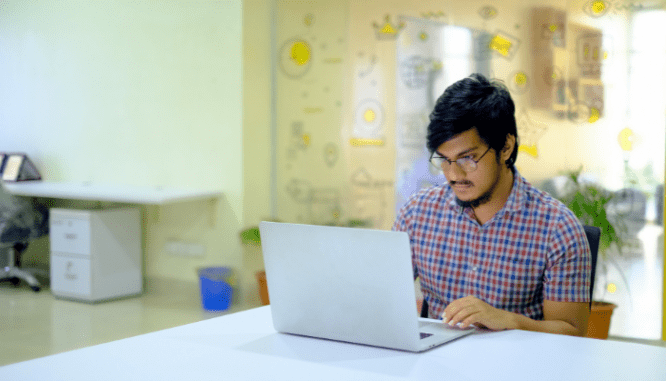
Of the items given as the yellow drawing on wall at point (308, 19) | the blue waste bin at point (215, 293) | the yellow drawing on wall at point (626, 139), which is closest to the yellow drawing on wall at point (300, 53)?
the yellow drawing on wall at point (308, 19)

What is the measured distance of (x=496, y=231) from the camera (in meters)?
1.96

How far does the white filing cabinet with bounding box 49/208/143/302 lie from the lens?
15.7ft

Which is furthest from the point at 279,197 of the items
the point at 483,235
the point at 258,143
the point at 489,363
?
the point at 489,363

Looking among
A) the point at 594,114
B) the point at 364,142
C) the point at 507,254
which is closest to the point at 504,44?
the point at 594,114

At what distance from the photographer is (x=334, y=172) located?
15.4 feet

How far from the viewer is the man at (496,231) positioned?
1.86m

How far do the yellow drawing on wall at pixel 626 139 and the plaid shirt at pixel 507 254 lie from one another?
208cm

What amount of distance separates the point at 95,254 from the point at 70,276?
0.29 metres

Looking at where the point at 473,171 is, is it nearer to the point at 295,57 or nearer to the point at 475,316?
the point at 475,316

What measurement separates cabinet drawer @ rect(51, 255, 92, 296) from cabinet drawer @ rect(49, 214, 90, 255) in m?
0.06

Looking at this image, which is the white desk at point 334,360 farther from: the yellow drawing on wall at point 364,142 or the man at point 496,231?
the yellow drawing on wall at point 364,142

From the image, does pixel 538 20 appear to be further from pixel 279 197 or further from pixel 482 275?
pixel 482 275

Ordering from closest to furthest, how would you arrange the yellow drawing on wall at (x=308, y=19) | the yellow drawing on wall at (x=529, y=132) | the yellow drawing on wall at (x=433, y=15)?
1. the yellow drawing on wall at (x=529, y=132)
2. the yellow drawing on wall at (x=433, y=15)
3. the yellow drawing on wall at (x=308, y=19)

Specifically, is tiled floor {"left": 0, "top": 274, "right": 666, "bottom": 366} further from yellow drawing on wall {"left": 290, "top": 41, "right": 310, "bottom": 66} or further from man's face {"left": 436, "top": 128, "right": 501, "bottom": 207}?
man's face {"left": 436, "top": 128, "right": 501, "bottom": 207}
